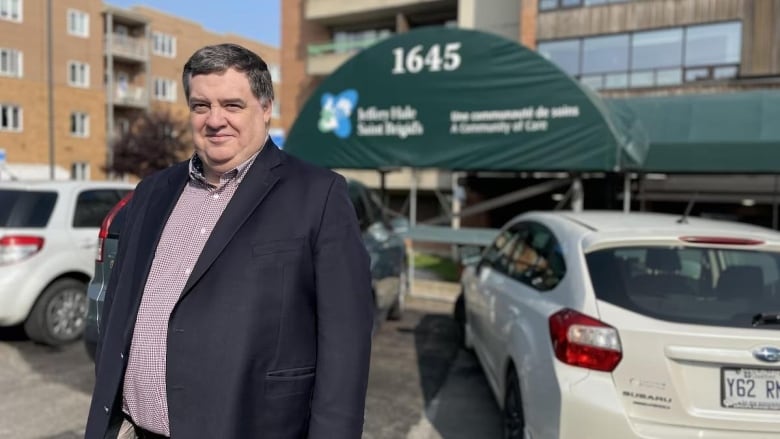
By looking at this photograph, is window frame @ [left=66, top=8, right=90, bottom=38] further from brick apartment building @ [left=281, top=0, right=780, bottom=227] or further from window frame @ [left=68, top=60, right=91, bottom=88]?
brick apartment building @ [left=281, top=0, right=780, bottom=227]

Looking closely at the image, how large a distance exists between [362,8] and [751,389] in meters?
22.5

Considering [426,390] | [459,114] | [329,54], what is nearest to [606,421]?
[426,390]

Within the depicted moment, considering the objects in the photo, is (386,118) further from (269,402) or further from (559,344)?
(269,402)

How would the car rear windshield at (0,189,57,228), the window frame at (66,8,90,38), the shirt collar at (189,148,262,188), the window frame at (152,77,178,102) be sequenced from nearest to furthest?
the shirt collar at (189,148,262,188) → the car rear windshield at (0,189,57,228) → the window frame at (66,8,90,38) → the window frame at (152,77,178,102)

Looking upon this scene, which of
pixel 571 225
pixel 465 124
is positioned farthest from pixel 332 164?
pixel 571 225

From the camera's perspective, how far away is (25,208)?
235 inches

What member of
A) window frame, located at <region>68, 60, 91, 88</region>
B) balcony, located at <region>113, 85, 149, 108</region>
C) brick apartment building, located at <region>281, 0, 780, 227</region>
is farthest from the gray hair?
balcony, located at <region>113, 85, 149, 108</region>

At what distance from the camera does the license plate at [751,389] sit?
8.66 ft

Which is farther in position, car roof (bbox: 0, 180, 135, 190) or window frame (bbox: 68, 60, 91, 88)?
window frame (bbox: 68, 60, 91, 88)

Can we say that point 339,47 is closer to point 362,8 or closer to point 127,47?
point 362,8

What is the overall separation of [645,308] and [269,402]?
2.07 metres

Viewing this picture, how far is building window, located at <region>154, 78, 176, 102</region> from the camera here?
39781 mm

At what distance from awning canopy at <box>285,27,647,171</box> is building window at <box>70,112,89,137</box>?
1150 inches

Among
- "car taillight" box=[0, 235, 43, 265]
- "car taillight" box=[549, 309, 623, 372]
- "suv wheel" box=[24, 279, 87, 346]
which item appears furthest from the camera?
"suv wheel" box=[24, 279, 87, 346]
